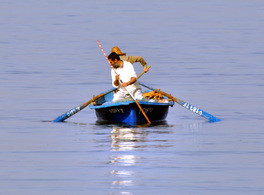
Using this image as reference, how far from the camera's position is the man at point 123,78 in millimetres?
28453

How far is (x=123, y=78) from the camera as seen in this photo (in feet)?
94.2

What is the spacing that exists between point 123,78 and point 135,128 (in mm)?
1280

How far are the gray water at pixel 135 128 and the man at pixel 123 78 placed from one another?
90 cm

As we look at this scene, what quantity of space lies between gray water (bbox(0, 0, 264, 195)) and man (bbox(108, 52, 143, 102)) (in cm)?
90

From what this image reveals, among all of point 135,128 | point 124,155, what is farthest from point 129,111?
point 124,155

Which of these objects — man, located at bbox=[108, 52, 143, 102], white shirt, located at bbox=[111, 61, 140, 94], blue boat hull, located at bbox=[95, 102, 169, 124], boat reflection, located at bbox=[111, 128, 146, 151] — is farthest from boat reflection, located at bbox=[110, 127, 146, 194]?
white shirt, located at bbox=[111, 61, 140, 94]

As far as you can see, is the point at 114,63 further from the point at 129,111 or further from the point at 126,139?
the point at 126,139

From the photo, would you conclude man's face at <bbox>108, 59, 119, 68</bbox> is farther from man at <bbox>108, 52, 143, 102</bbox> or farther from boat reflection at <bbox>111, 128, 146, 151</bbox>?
boat reflection at <bbox>111, 128, 146, 151</bbox>

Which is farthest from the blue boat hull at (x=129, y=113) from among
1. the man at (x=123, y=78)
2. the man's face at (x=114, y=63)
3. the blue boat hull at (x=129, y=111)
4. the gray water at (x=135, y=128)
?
the man's face at (x=114, y=63)

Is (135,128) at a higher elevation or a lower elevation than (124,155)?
higher

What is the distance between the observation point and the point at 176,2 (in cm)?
12631

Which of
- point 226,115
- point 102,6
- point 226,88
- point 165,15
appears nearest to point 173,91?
point 226,88

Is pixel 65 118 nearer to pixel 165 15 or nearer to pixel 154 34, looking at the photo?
pixel 154 34

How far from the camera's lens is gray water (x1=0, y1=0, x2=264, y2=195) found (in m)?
20.9
